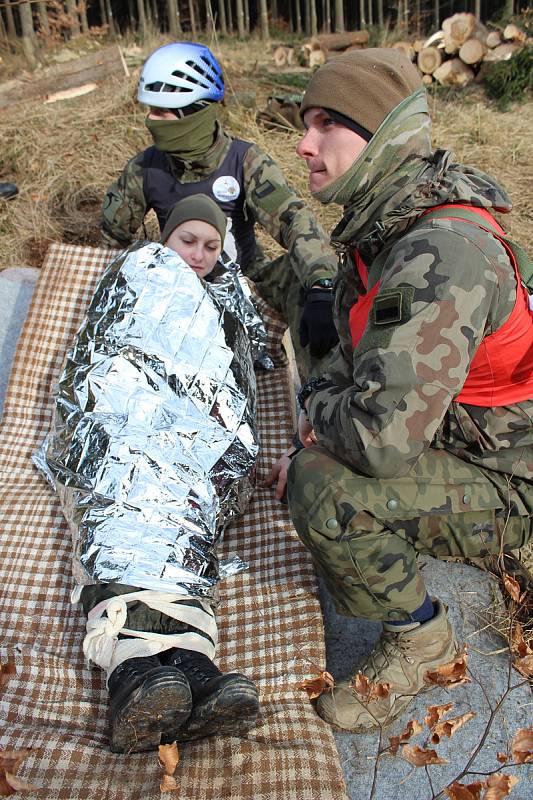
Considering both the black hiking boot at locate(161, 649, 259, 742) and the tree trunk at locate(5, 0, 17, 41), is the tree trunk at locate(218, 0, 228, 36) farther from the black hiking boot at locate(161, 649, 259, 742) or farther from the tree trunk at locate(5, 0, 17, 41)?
the black hiking boot at locate(161, 649, 259, 742)

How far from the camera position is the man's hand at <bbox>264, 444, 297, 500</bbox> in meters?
2.35

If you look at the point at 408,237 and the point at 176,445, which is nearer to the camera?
the point at 408,237

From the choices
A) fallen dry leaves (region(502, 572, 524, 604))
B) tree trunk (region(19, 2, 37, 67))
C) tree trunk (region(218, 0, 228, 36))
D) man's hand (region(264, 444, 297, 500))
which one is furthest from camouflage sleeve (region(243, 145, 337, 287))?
tree trunk (region(218, 0, 228, 36))

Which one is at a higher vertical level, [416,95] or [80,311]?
[416,95]

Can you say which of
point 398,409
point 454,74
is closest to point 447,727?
point 398,409

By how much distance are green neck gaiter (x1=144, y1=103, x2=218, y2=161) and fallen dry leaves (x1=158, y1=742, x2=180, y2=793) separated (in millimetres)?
2402

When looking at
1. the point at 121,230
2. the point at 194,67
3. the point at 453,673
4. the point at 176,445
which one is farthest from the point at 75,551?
the point at 194,67

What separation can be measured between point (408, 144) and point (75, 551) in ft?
4.40

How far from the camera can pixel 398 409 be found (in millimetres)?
1519

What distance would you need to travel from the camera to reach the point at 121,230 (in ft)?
11.1

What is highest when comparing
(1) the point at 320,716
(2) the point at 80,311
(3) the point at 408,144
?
(3) the point at 408,144

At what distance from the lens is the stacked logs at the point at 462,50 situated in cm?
634

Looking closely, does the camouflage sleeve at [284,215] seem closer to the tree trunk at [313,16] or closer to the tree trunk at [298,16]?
the tree trunk at [313,16]

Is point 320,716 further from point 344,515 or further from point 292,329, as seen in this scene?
point 292,329
